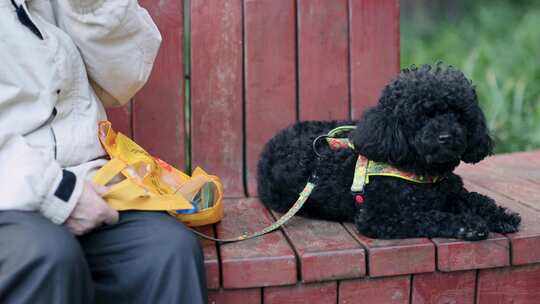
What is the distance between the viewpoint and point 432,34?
21.9 ft

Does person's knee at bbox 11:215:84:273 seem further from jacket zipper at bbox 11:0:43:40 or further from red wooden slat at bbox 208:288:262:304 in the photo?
jacket zipper at bbox 11:0:43:40

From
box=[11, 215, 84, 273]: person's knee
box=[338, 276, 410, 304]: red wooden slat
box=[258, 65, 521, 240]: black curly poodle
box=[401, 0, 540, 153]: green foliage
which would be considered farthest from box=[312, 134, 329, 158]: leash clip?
box=[401, 0, 540, 153]: green foliage

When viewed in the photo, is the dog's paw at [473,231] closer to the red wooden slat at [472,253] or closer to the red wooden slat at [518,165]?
the red wooden slat at [472,253]

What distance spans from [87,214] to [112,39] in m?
0.64

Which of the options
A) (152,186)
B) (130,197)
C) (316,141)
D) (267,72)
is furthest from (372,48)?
(130,197)

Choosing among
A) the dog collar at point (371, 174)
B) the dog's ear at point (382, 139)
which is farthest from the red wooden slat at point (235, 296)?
the dog's ear at point (382, 139)

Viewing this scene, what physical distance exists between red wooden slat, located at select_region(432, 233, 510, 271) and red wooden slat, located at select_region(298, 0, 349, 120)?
957mm

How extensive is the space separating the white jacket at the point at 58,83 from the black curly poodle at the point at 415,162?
2.43 ft

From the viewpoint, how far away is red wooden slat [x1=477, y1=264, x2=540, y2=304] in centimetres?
227

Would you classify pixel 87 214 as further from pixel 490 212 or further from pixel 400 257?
pixel 490 212

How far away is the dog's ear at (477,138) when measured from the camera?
218 cm

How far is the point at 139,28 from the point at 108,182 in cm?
53

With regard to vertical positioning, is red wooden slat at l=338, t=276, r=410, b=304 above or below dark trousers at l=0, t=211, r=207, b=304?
below

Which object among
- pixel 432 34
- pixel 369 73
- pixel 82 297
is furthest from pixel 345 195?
pixel 432 34
